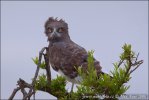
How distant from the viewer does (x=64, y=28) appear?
4082mm

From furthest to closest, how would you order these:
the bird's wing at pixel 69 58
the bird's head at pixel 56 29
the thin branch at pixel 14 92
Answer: the bird's head at pixel 56 29 → the bird's wing at pixel 69 58 → the thin branch at pixel 14 92

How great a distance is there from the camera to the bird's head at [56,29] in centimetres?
400

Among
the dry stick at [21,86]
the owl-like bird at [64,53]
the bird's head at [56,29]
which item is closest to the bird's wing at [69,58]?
the owl-like bird at [64,53]

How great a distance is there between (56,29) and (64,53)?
801 millimetres

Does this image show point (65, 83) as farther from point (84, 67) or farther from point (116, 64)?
point (116, 64)

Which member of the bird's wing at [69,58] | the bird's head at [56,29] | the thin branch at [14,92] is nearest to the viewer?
the thin branch at [14,92]

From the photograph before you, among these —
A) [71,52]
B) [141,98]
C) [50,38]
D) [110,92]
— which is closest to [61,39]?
[50,38]

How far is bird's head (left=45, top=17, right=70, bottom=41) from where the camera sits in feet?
13.1

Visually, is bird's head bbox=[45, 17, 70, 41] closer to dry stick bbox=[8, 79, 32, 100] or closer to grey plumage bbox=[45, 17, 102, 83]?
grey plumage bbox=[45, 17, 102, 83]

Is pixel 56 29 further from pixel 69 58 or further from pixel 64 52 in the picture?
pixel 69 58

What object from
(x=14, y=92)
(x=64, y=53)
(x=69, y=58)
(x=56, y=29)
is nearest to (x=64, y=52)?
(x=64, y=53)

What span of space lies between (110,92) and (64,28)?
169cm

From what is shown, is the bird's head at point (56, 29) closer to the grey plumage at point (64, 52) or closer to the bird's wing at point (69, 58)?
the grey plumage at point (64, 52)

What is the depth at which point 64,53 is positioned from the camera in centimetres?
333
